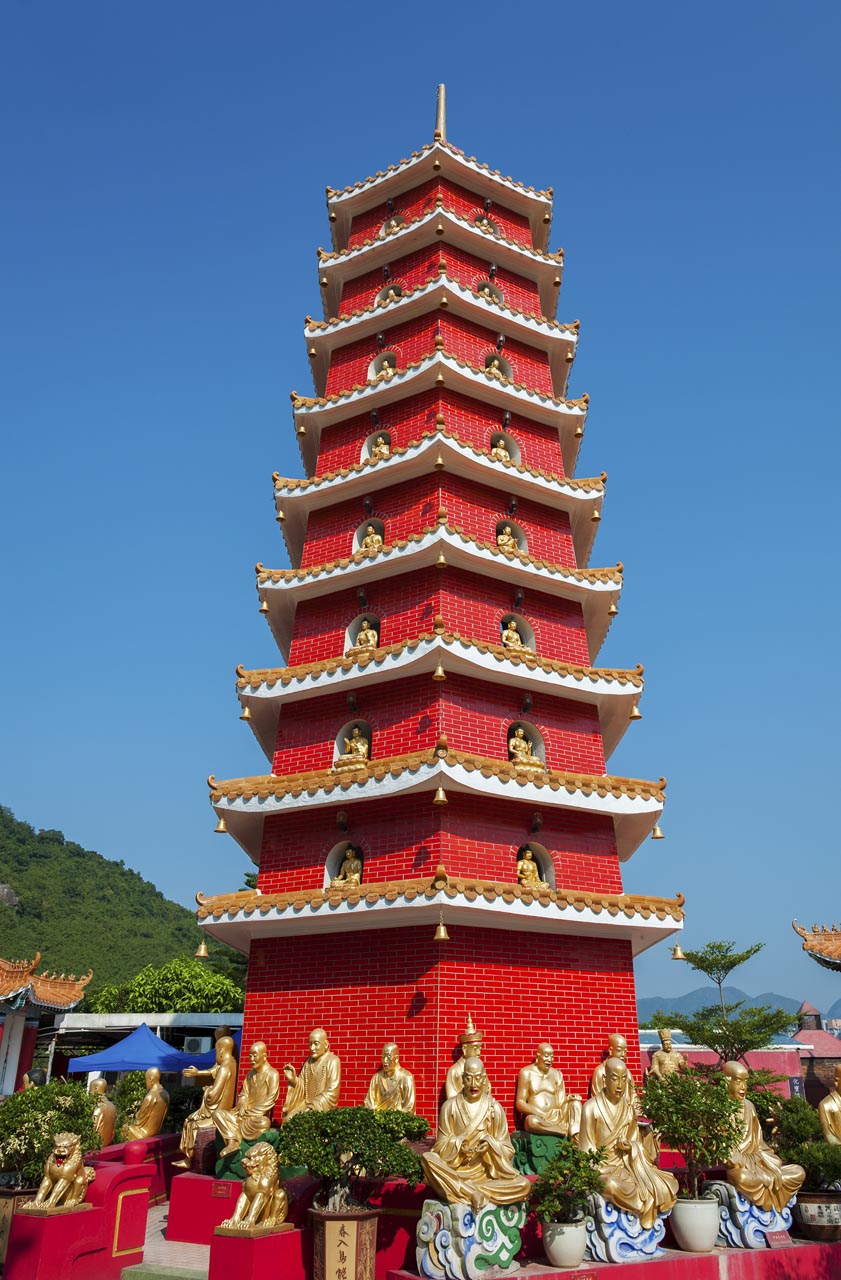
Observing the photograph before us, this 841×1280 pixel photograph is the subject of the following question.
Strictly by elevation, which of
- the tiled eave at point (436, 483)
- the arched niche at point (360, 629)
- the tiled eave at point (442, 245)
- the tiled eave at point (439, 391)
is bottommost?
the arched niche at point (360, 629)

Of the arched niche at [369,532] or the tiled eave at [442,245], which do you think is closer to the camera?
the arched niche at [369,532]

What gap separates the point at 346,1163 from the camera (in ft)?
32.5

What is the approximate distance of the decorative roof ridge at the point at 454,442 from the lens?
16.1 meters

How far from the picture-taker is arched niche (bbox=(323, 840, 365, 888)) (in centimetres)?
1398

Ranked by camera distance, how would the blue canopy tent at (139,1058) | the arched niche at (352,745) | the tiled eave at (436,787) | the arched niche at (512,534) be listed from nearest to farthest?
the tiled eave at (436,787), the arched niche at (352,745), the arched niche at (512,534), the blue canopy tent at (139,1058)

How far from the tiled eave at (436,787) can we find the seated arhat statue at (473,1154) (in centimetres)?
385

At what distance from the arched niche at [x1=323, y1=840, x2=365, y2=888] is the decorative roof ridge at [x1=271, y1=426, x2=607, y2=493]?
6.78 meters

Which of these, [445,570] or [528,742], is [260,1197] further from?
[445,570]

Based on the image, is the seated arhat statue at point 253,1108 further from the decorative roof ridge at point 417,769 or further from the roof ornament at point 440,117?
the roof ornament at point 440,117

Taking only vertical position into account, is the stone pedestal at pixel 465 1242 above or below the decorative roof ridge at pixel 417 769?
below

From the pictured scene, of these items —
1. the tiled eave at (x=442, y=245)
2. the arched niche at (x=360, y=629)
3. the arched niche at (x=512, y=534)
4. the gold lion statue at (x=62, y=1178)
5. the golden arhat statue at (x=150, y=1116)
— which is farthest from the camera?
the tiled eave at (x=442, y=245)

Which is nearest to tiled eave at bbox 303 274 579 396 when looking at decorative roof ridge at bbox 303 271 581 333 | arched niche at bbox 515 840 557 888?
decorative roof ridge at bbox 303 271 581 333

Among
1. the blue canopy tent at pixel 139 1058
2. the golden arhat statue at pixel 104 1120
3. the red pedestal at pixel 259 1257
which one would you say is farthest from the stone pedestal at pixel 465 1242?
the blue canopy tent at pixel 139 1058

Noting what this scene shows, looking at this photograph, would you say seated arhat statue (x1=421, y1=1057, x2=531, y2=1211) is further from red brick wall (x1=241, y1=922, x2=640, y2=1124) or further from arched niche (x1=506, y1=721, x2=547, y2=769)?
arched niche (x1=506, y1=721, x2=547, y2=769)
